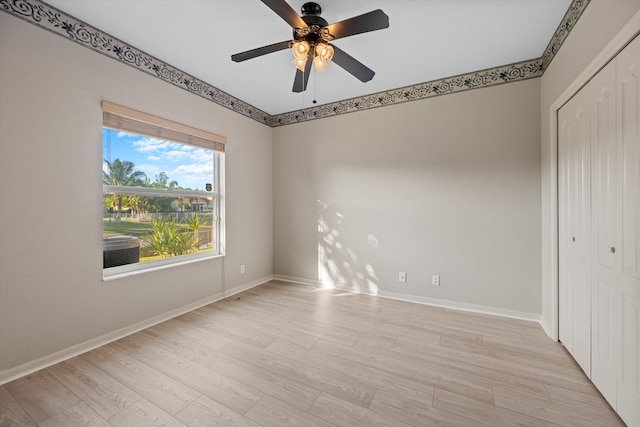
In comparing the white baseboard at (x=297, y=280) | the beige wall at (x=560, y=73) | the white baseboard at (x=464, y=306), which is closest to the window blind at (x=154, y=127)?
the white baseboard at (x=297, y=280)

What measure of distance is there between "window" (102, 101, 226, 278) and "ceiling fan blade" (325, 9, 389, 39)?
2027 millimetres

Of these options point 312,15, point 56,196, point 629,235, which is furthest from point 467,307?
point 56,196

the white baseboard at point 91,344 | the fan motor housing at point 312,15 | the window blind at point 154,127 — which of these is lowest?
the white baseboard at point 91,344

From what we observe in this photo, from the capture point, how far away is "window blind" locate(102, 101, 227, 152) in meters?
2.26

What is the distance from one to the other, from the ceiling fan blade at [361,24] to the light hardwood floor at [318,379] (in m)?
2.40

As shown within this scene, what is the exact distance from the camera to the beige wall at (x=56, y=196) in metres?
1.76

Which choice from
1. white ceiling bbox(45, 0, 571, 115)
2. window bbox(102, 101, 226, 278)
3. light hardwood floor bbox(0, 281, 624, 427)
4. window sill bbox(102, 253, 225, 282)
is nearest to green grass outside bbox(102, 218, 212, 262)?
window bbox(102, 101, 226, 278)

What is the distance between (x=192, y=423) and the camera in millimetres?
1409

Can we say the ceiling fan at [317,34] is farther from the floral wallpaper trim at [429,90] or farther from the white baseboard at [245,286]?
the white baseboard at [245,286]

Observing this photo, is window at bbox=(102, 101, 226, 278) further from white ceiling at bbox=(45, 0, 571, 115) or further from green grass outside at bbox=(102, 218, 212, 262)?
white ceiling at bbox=(45, 0, 571, 115)

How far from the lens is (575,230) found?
195cm

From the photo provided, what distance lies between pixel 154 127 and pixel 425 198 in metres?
3.18

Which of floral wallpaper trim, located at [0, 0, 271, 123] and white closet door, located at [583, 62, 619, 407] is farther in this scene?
floral wallpaper trim, located at [0, 0, 271, 123]

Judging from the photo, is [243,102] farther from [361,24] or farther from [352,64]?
[361,24]
